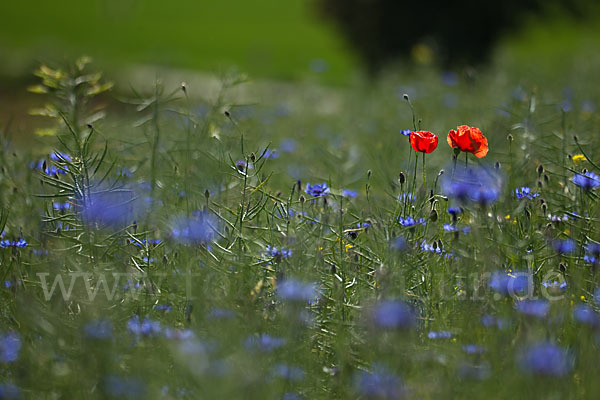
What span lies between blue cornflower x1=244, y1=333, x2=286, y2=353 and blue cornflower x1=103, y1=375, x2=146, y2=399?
0.94ft

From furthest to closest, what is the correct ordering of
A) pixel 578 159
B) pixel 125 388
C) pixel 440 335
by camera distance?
pixel 578 159 < pixel 440 335 < pixel 125 388

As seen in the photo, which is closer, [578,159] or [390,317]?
[390,317]

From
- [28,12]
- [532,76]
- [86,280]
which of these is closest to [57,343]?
[86,280]

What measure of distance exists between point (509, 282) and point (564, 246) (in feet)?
1.04

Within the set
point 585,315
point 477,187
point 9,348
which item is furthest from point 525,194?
point 9,348

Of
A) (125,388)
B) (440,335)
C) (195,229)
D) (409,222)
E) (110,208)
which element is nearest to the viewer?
(125,388)

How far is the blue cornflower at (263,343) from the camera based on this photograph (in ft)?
5.31

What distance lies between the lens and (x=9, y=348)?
66.4 inches

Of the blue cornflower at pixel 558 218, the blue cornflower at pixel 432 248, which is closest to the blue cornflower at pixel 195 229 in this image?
the blue cornflower at pixel 432 248

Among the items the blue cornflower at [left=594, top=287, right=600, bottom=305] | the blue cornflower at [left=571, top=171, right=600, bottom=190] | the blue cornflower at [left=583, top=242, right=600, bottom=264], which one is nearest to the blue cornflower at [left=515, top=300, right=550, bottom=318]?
the blue cornflower at [left=594, top=287, right=600, bottom=305]

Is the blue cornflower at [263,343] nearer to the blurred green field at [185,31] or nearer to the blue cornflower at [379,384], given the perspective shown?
the blue cornflower at [379,384]

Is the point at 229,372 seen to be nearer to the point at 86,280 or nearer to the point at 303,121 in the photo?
the point at 86,280

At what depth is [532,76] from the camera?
5.37 metres

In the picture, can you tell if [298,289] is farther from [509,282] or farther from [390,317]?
[509,282]
